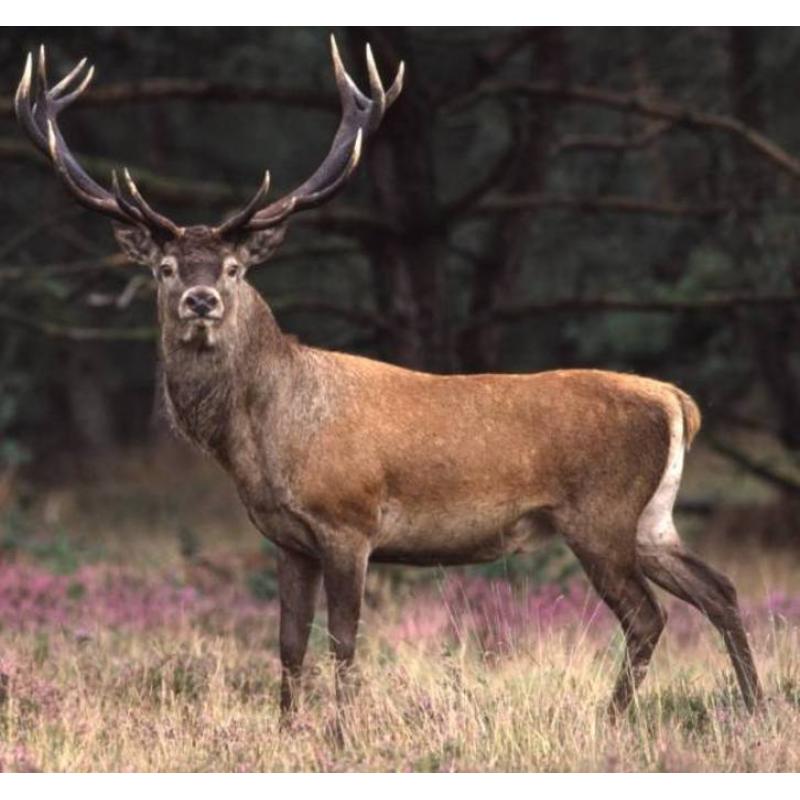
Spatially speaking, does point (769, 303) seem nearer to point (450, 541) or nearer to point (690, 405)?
point (690, 405)

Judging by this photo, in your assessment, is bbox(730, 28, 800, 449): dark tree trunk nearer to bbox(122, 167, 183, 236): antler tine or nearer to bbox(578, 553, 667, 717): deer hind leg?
bbox(578, 553, 667, 717): deer hind leg

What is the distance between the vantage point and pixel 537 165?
46.7 feet

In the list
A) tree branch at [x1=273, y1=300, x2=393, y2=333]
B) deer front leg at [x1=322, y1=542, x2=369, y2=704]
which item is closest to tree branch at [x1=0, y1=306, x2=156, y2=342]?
tree branch at [x1=273, y1=300, x2=393, y2=333]

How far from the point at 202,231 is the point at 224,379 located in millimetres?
570

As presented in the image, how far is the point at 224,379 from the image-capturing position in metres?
7.84

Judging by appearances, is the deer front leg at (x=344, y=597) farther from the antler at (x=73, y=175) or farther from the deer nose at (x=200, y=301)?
the antler at (x=73, y=175)

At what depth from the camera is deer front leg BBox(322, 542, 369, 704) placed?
7.69m

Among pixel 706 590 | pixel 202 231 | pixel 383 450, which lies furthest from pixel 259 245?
pixel 706 590

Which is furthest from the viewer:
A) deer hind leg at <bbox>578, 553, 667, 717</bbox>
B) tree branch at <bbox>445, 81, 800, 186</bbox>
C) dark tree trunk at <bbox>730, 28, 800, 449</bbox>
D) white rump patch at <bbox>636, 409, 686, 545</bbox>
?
dark tree trunk at <bbox>730, 28, 800, 449</bbox>

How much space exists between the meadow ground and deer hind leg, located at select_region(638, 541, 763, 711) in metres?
0.12

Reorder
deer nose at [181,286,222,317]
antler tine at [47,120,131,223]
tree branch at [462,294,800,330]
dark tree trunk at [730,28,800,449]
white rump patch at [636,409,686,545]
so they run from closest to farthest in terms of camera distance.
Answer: deer nose at [181,286,222,317], antler tine at [47,120,131,223], white rump patch at [636,409,686,545], tree branch at [462,294,800,330], dark tree trunk at [730,28,800,449]

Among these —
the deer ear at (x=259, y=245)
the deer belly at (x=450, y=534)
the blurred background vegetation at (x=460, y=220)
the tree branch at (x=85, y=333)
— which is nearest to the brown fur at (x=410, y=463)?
the deer belly at (x=450, y=534)

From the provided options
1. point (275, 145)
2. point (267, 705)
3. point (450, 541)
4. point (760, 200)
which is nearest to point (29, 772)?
point (267, 705)
